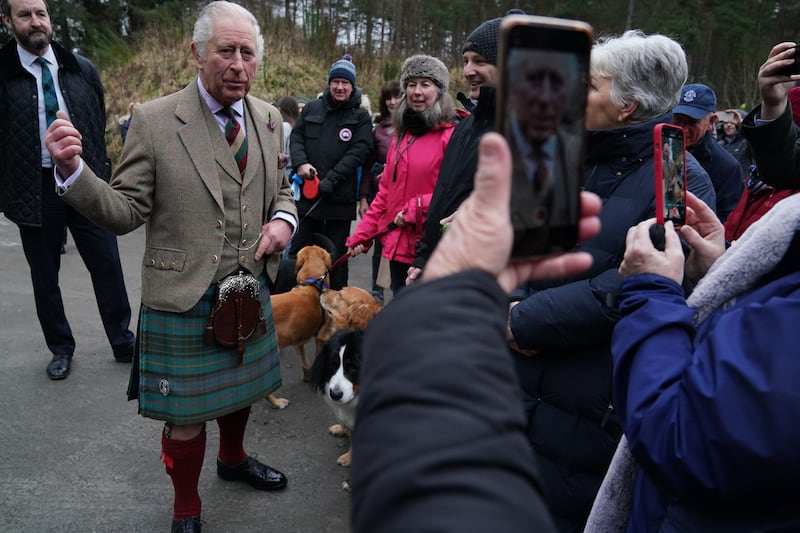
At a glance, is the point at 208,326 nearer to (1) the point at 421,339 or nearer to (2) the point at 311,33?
(1) the point at 421,339

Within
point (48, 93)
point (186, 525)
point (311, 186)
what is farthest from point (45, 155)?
point (186, 525)

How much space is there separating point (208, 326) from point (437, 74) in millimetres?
2368

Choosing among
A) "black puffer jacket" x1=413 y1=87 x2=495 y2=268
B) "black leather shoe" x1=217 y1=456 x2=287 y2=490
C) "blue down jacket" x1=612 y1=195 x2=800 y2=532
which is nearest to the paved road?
"black leather shoe" x1=217 y1=456 x2=287 y2=490

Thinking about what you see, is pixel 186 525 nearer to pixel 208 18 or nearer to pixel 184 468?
pixel 184 468

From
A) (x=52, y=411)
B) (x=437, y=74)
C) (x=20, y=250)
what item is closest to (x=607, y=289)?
(x=437, y=74)

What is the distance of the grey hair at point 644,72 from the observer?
1923 millimetres

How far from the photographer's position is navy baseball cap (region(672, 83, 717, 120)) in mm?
4180

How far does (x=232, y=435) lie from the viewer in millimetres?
2926

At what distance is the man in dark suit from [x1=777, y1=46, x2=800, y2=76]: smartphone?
13.6 ft

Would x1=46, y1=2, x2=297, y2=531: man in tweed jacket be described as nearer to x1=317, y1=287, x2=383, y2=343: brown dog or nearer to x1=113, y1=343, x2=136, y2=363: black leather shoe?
x1=317, y1=287, x2=383, y2=343: brown dog

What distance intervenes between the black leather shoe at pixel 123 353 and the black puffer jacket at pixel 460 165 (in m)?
2.86

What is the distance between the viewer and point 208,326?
7.97ft

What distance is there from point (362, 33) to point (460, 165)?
797 inches

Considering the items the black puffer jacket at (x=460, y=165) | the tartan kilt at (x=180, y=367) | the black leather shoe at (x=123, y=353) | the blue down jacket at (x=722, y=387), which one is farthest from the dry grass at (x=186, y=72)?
the blue down jacket at (x=722, y=387)
